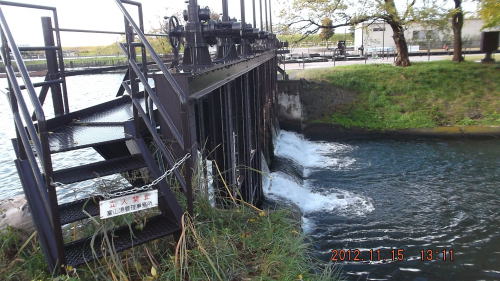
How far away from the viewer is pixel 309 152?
17.3 m

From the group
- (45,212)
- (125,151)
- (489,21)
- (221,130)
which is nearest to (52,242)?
(45,212)

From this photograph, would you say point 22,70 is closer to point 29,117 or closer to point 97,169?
point 29,117

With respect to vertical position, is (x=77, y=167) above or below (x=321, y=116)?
above

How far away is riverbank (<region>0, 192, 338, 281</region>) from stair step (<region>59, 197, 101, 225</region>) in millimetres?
150

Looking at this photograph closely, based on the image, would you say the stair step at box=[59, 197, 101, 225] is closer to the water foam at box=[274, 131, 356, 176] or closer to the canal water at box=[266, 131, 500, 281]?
the canal water at box=[266, 131, 500, 281]

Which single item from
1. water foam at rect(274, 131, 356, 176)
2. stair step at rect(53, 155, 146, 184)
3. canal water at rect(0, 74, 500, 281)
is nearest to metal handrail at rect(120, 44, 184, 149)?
stair step at rect(53, 155, 146, 184)

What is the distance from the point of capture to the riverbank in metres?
3.77

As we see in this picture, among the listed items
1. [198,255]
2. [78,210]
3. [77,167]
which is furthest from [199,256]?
[77,167]

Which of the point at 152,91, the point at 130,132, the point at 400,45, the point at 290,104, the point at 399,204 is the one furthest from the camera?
the point at 400,45

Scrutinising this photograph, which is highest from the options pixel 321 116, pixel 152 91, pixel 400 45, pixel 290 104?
pixel 400 45

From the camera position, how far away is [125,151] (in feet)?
17.1

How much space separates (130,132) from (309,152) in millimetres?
13260

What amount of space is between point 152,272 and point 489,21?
23.5 m

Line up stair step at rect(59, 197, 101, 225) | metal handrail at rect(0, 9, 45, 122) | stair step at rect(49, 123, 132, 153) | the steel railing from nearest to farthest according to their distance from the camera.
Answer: metal handrail at rect(0, 9, 45, 122), stair step at rect(59, 197, 101, 225), the steel railing, stair step at rect(49, 123, 132, 153)
